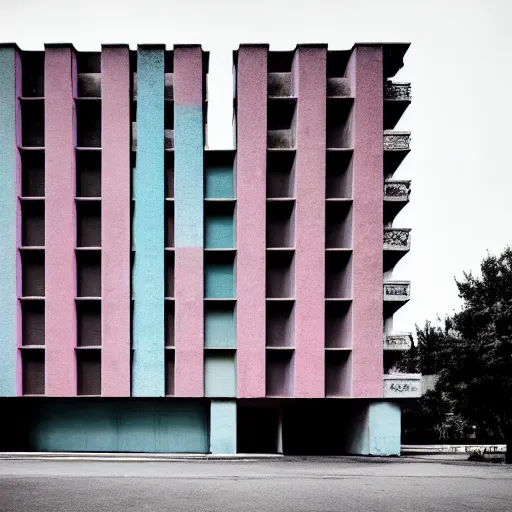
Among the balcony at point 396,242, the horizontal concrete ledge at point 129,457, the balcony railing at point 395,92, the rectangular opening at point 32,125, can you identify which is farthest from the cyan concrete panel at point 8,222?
the balcony railing at point 395,92

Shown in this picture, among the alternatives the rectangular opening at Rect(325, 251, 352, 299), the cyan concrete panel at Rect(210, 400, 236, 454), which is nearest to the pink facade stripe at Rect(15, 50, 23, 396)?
the cyan concrete panel at Rect(210, 400, 236, 454)

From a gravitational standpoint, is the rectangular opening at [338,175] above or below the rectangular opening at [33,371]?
above

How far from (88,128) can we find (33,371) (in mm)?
12727

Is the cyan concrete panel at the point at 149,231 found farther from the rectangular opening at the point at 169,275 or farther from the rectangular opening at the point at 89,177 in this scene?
the rectangular opening at the point at 89,177

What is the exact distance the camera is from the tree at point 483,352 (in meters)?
29.1

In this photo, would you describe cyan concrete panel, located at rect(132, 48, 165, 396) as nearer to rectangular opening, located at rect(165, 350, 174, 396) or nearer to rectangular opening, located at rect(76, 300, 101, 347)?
rectangular opening, located at rect(165, 350, 174, 396)

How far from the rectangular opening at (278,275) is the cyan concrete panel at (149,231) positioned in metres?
5.46

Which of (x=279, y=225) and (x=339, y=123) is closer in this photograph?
(x=279, y=225)

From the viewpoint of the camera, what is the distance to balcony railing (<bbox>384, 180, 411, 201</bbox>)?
3136 cm

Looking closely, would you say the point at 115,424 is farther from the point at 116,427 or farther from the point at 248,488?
the point at 248,488

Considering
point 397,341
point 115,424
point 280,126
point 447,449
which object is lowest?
point 447,449

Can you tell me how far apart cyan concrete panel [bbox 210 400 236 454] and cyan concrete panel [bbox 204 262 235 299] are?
5.34 metres

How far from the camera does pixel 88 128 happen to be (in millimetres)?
32406

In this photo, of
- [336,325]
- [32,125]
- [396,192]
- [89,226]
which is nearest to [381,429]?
[336,325]
